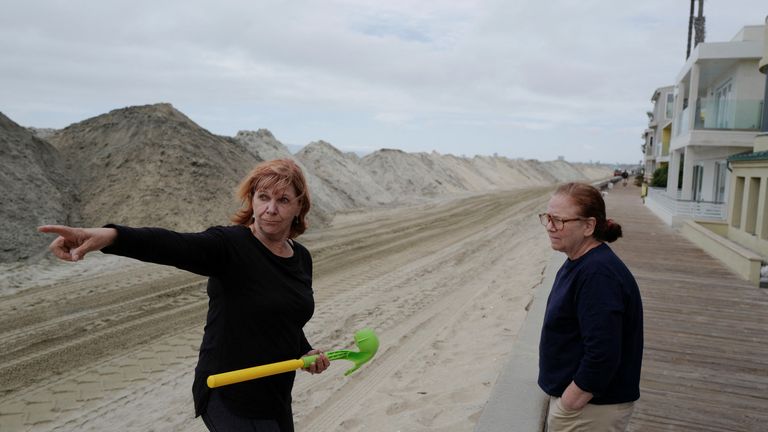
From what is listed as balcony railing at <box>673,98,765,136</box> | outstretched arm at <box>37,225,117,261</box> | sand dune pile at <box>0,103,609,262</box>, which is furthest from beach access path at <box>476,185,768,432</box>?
sand dune pile at <box>0,103,609,262</box>

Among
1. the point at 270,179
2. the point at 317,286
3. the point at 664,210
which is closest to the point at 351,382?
the point at 270,179

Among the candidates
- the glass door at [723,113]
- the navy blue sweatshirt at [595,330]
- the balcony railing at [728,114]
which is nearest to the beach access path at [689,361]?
the navy blue sweatshirt at [595,330]

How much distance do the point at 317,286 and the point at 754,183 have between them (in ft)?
32.7

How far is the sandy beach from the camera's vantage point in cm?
511

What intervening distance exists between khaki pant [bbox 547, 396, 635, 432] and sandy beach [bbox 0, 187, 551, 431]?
2.08m

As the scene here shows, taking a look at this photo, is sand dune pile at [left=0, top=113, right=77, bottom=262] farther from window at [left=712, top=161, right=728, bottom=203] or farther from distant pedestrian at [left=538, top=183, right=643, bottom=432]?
window at [left=712, top=161, right=728, bottom=203]

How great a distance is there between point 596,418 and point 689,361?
3.09 meters

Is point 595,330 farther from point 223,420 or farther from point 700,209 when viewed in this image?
point 700,209

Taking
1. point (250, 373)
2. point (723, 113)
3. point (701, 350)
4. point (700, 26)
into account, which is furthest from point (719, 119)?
point (700, 26)

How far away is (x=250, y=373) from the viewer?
206cm

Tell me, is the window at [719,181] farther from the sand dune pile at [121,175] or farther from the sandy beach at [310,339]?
the sand dune pile at [121,175]

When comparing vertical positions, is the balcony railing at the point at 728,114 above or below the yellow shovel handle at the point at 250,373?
above

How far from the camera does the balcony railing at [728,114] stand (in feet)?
51.0

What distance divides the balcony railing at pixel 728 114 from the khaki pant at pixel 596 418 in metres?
16.5
